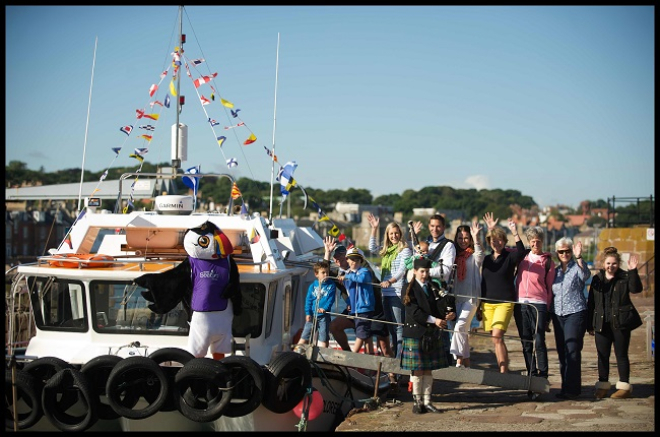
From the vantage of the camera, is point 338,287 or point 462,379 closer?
point 462,379

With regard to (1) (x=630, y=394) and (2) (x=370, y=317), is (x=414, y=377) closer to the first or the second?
(2) (x=370, y=317)

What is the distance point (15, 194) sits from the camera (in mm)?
26578

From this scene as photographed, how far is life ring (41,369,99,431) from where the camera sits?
8398mm

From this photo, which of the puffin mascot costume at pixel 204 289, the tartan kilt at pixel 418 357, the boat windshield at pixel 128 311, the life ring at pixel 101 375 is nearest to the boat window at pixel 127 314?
the boat windshield at pixel 128 311

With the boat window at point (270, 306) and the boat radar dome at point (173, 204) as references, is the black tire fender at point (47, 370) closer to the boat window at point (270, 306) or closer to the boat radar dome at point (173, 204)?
the boat window at point (270, 306)

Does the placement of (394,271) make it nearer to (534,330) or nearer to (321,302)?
(321,302)

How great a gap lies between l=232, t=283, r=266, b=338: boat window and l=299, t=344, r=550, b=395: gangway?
0.64 metres

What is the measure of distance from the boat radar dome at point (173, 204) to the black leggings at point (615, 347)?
5370mm

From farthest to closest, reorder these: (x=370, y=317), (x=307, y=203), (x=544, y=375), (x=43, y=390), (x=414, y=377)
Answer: (x=307, y=203) → (x=370, y=317) → (x=544, y=375) → (x=414, y=377) → (x=43, y=390)

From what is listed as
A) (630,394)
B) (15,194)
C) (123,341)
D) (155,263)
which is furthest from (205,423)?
(15,194)

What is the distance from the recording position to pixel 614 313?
931 cm

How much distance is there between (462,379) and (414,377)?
0.69m

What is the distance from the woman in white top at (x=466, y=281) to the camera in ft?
32.2

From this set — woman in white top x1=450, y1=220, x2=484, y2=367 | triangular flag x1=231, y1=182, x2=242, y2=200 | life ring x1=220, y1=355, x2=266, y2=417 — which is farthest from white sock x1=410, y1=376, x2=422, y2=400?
triangular flag x1=231, y1=182, x2=242, y2=200
